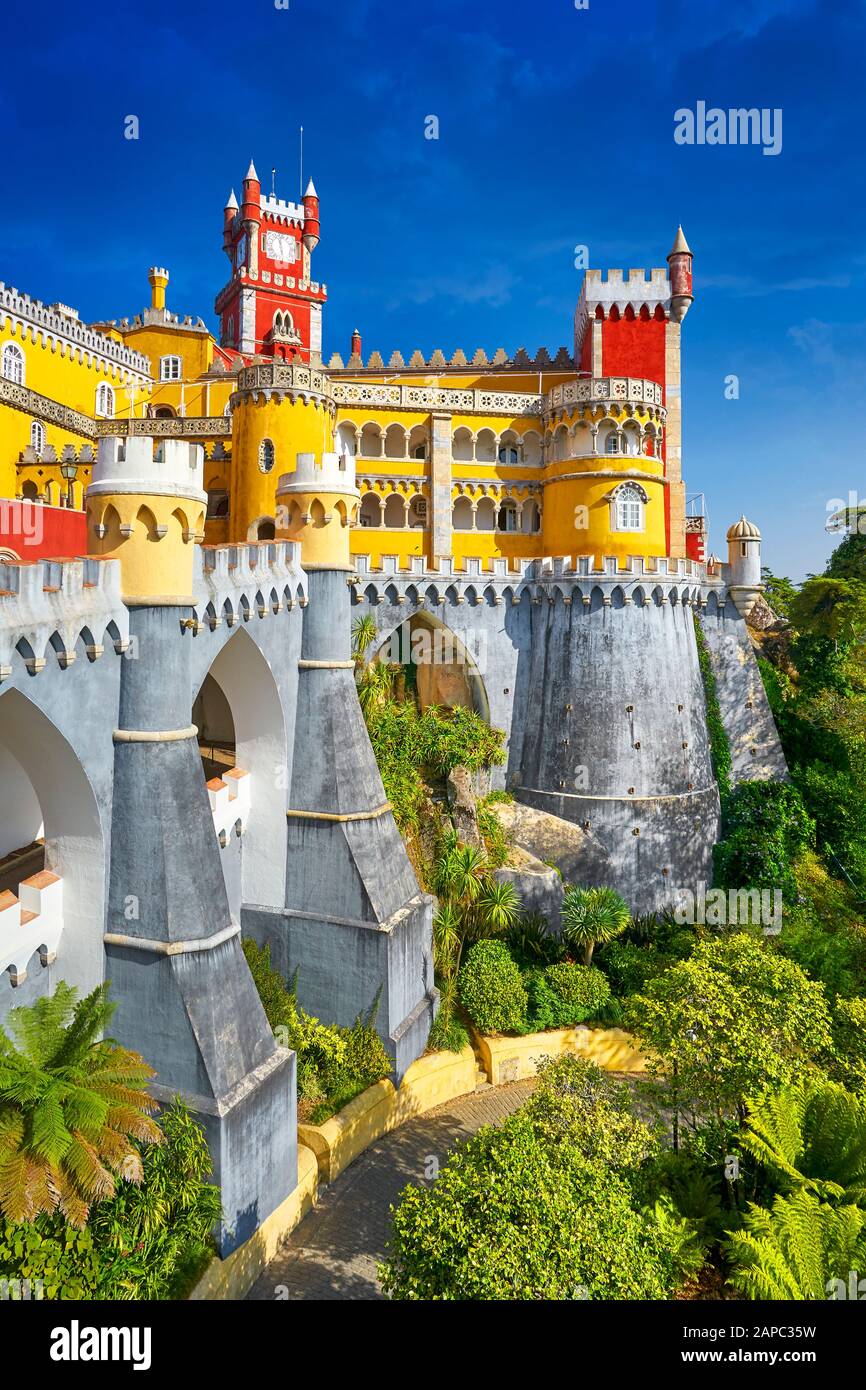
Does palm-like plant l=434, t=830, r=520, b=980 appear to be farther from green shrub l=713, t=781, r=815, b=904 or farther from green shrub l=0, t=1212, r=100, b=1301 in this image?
green shrub l=0, t=1212, r=100, b=1301

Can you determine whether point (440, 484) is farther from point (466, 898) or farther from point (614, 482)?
point (466, 898)

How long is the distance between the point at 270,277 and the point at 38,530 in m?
35.2

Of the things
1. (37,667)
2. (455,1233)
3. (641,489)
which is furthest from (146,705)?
(641,489)

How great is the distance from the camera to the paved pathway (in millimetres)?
13867

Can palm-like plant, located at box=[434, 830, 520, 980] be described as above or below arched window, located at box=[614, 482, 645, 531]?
below

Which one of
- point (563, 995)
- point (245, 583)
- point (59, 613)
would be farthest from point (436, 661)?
point (59, 613)

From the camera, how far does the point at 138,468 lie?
12703 mm

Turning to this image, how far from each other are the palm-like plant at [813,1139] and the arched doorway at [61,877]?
11371 mm

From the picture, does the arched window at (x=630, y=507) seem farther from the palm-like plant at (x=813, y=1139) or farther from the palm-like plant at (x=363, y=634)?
the palm-like plant at (x=813, y=1139)

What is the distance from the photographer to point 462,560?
1141 inches

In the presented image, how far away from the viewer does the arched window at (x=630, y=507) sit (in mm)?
30978

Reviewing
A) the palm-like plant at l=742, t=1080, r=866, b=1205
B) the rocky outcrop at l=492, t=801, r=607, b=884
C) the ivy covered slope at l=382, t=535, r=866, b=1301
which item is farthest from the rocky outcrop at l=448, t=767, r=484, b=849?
the palm-like plant at l=742, t=1080, r=866, b=1205

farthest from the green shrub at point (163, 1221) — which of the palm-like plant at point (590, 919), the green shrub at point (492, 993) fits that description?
the palm-like plant at point (590, 919)

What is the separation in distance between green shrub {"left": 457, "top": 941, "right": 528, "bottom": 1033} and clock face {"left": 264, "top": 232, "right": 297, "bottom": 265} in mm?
43429
